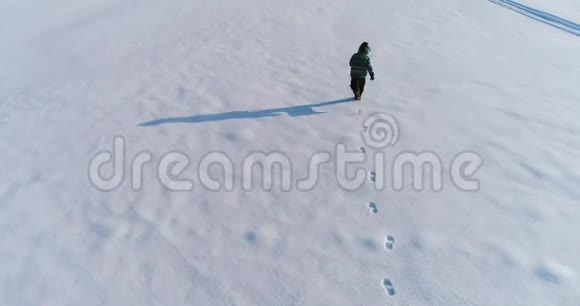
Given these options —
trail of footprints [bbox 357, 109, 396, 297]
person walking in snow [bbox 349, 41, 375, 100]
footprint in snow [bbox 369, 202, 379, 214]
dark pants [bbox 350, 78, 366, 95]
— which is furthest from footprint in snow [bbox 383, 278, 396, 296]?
dark pants [bbox 350, 78, 366, 95]

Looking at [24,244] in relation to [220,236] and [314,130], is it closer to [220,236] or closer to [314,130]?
[220,236]

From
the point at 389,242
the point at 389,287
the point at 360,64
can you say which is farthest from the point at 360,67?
the point at 389,287

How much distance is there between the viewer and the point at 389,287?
375cm

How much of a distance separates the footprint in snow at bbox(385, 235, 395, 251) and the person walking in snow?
3.19m

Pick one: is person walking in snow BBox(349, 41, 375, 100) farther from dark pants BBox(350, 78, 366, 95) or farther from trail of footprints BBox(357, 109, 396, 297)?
trail of footprints BBox(357, 109, 396, 297)

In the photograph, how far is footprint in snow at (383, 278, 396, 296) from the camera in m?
3.71

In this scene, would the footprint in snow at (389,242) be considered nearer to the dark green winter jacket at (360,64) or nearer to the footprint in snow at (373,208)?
the footprint in snow at (373,208)

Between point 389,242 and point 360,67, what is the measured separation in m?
3.32

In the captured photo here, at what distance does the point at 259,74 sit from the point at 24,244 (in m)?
5.36

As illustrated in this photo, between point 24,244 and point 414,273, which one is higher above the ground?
point 414,273

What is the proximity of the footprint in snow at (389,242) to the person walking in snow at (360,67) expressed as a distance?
3.19m

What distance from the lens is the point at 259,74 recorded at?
27.1 feet

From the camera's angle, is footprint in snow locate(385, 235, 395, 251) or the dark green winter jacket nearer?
footprint in snow locate(385, 235, 395, 251)

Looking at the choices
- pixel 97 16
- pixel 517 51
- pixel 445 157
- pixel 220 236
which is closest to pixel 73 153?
pixel 220 236
